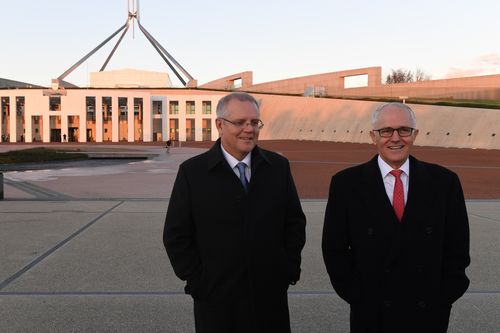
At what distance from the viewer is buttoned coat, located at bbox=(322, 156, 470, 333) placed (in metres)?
2.23

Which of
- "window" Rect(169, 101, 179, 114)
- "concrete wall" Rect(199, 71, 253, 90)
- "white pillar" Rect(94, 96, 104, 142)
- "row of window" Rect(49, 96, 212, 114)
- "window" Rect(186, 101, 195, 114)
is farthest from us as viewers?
"concrete wall" Rect(199, 71, 253, 90)

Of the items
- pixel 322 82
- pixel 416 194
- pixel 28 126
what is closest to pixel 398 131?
pixel 416 194

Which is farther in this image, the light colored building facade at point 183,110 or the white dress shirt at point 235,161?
the light colored building facade at point 183,110

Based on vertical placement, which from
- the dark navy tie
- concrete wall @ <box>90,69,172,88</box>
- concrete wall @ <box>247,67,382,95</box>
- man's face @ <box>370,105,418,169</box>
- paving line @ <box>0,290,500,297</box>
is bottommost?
paving line @ <box>0,290,500,297</box>

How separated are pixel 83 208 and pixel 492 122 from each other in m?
32.3

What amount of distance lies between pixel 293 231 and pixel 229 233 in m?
0.40

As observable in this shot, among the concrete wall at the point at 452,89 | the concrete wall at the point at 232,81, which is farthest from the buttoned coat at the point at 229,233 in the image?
the concrete wall at the point at 232,81

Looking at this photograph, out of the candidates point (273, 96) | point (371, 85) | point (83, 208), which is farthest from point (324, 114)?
point (83, 208)

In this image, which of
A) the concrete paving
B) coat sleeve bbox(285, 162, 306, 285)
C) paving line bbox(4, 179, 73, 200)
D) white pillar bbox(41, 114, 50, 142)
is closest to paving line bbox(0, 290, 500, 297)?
the concrete paving

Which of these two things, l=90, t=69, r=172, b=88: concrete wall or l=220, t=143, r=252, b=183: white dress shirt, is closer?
l=220, t=143, r=252, b=183: white dress shirt

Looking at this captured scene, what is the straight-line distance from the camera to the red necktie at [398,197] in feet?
7.52

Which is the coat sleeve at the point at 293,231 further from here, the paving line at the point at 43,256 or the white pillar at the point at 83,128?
the white pillar at the point at 83,128

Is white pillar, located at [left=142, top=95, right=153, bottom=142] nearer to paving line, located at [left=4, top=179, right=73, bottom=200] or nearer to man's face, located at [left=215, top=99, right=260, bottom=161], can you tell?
paving line, located at [left=4, top=179, right=73, bottom=200]

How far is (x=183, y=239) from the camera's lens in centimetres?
246
